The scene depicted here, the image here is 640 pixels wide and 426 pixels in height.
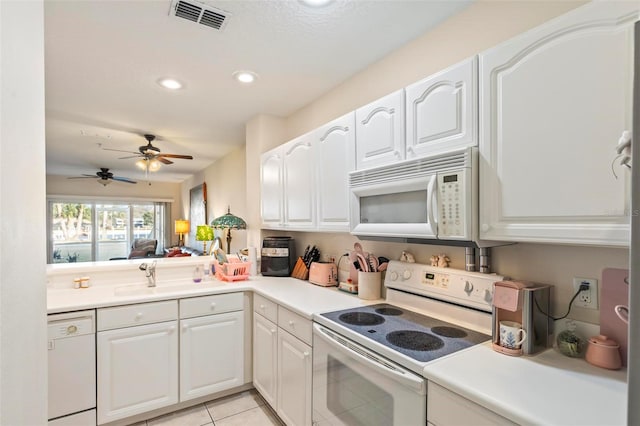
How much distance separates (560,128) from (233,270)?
2473mm

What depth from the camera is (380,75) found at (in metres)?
2.24

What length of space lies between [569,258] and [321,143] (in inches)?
62.7

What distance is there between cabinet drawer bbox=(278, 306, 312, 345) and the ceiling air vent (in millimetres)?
1746

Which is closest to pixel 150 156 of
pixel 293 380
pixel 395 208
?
pixel 293 380

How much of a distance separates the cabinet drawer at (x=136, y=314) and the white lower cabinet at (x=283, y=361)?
2.04 feet

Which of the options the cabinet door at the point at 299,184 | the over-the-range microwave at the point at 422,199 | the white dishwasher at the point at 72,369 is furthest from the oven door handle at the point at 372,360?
the white dishwasher at the point at 72,369

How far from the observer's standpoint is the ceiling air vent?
1.62 metres

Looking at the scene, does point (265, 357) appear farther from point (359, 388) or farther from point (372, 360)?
point (372, 360)

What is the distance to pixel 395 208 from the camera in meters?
1.70

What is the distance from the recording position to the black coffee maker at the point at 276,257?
299 cm

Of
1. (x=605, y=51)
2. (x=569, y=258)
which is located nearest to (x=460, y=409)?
(x=569, y=258)

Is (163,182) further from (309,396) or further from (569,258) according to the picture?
(569,258)

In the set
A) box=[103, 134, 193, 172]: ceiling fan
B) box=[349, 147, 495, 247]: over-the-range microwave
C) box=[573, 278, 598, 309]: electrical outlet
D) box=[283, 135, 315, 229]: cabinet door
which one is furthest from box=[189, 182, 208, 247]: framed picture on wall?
box=[573, 278, 598, 309]: electrical outlet

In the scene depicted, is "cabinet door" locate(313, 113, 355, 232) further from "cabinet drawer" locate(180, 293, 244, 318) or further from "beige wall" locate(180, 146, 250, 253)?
"beige wall" locate(180, 146, 250, 253)
